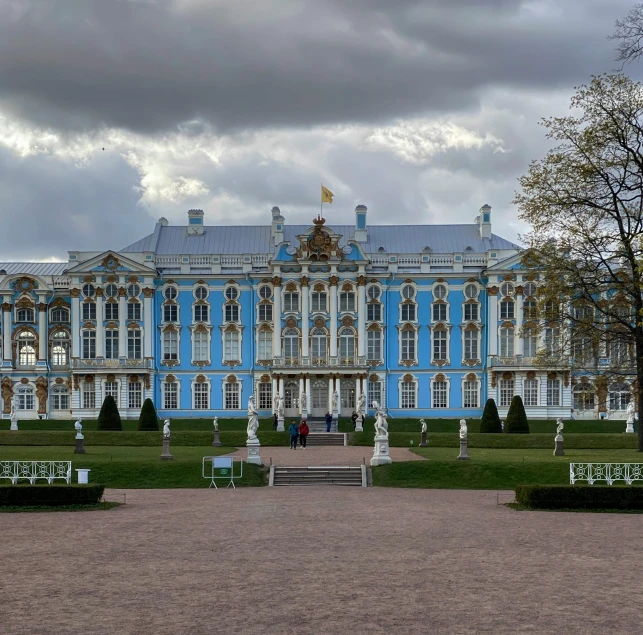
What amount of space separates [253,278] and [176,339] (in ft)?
22.4

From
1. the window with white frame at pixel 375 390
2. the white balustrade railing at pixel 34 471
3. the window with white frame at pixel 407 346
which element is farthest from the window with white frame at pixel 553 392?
the white balustrade railing at pixel 34 471


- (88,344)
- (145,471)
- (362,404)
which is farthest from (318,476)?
(88,344)

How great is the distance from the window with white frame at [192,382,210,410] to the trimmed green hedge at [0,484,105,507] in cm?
4271

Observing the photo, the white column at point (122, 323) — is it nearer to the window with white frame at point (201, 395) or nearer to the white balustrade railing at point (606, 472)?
the window with white frame at point (201, 395)

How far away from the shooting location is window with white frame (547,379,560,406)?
2542 inches

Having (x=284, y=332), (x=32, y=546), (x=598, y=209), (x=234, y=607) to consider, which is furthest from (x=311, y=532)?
(x=284, y=332)

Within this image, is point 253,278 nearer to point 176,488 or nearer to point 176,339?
point 176,339

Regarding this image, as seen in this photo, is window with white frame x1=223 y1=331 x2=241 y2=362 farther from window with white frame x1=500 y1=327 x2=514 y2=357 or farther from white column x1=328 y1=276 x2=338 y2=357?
window with white frame x1=500 y1=327 x2=514 y2=357

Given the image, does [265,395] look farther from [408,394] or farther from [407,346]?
[407,346]

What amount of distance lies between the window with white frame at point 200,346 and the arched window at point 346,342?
918cm

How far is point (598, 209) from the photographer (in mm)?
35969

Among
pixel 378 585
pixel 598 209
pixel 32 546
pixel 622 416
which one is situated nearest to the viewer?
pixel 378 585

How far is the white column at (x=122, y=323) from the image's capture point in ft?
215

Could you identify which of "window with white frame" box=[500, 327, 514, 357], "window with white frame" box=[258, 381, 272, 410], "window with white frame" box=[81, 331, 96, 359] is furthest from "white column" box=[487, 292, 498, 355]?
"window with white frame" box=[81, 331, 96, 359]
